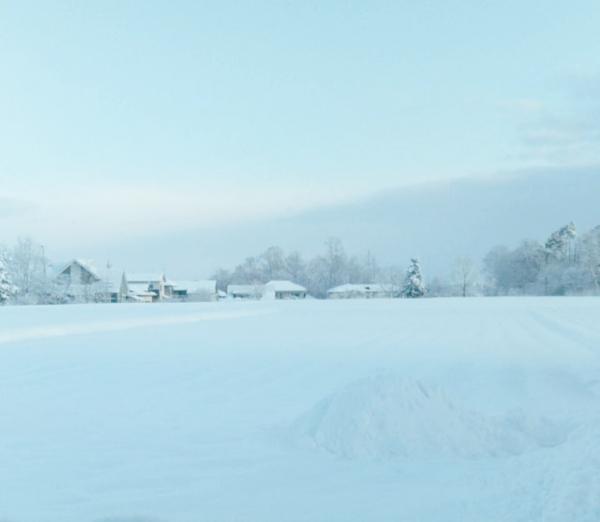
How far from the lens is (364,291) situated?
71.2 meters

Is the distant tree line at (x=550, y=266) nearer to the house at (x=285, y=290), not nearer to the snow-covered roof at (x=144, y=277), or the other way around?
the house at (x=285, y=290)

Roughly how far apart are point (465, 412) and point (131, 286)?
66.9m

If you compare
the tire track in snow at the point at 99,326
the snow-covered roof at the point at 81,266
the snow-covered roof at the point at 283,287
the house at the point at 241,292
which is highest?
the snow-covered roof at the point at 81,266

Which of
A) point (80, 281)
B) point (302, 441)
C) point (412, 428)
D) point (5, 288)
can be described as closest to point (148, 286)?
point (80, 281)

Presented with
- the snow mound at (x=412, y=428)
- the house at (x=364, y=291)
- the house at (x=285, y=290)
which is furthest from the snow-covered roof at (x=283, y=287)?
the snow mound at (x=412, y=428)

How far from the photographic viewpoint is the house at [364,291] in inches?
2788

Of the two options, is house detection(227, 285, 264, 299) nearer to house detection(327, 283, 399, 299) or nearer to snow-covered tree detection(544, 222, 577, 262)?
house detection(327, 283, 399, 299)

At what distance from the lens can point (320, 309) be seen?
35562 millimetres

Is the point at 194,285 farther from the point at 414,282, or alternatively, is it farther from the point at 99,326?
the point at 99,326

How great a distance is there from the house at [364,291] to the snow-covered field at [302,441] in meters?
58.9

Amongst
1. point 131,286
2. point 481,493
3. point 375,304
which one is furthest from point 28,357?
point 131,286

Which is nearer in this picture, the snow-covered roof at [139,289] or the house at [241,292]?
the snow-covered roof at [139,289]

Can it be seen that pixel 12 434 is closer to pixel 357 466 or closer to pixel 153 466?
pixel 153 466

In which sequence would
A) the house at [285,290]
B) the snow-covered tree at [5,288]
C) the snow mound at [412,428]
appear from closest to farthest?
the snow mound at [412,428]
the snow-covered tree at [5,288]
the house at [285,290]
